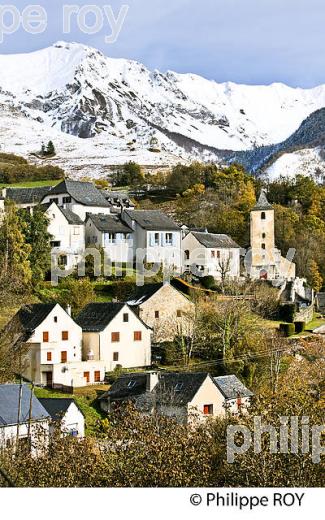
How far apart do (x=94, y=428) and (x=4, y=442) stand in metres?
9.10

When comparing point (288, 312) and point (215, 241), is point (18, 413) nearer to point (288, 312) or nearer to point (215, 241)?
point (288, 312)

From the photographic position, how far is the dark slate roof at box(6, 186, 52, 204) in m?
61.7

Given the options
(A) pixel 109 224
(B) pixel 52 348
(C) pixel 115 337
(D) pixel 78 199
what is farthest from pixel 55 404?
(D) pixel 78 199

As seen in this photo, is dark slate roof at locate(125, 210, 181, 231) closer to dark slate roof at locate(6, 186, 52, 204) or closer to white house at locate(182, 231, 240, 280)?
white house at locate(182, 231, 240, 280)

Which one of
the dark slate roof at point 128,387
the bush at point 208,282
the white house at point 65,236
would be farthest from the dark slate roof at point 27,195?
the dark slate roof at point 128,387

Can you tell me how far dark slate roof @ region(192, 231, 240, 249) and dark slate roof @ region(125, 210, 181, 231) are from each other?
1.51 metres

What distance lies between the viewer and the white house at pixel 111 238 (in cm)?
5519

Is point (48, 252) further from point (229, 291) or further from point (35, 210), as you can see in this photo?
point (229, 291)

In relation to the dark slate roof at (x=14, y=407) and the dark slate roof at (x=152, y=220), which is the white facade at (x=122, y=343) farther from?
the dark slate roof at (x=152, y=220)

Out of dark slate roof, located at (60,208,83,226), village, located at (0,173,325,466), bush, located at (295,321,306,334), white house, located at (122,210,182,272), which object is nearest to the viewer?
village, located at (0,173,325,466)

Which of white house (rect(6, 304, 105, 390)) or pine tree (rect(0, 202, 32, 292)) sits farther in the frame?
pine tree (rect(0, 202, 32, 292))

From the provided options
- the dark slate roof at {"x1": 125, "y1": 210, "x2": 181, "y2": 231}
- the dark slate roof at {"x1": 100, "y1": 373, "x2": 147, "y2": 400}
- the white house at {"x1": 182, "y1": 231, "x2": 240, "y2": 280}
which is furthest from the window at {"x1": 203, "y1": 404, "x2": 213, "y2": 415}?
the dark slate roof at {"x1": 125, "y1": 210, "x2": 181, "y2": 231}

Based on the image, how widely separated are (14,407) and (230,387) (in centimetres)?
1042

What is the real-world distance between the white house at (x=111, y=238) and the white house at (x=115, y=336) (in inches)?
444
